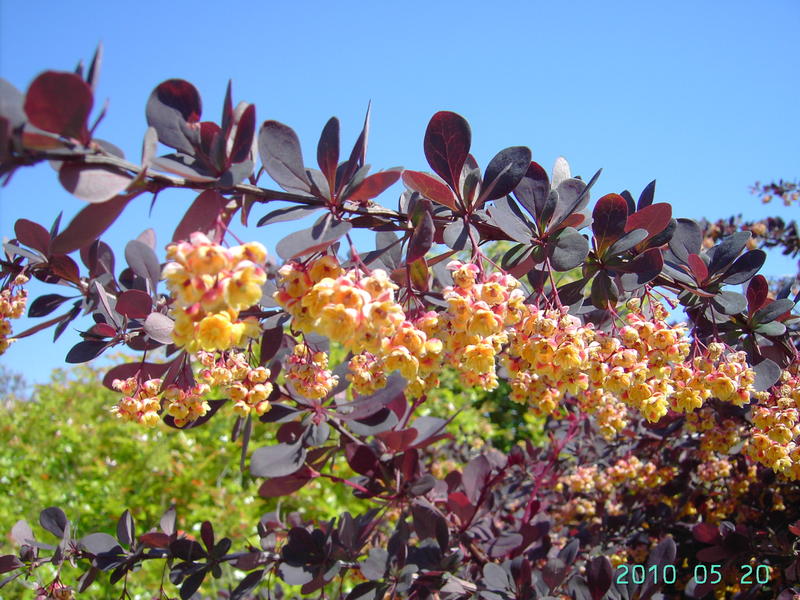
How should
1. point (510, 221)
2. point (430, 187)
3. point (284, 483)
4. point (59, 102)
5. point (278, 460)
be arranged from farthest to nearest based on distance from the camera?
point (284, 483), point (278, 460), point (510, 221), point (430, 187), point (59, 102)

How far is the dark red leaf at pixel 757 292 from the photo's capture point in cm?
159

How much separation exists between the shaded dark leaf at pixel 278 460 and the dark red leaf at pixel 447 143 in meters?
1.28

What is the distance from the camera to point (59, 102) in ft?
2.96

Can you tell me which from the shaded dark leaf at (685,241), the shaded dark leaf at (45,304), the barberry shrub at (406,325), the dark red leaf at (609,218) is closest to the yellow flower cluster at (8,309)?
the barberry shrub at (406,325)

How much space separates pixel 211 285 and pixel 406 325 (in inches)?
17.1

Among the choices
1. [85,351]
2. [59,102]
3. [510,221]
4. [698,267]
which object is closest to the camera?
[59,102]

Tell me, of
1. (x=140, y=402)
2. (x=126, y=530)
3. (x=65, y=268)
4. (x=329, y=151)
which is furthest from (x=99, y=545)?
(x=329, y=151)

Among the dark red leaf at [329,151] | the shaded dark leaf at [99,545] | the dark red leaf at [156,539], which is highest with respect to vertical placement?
the dark red leaf at [329,151]

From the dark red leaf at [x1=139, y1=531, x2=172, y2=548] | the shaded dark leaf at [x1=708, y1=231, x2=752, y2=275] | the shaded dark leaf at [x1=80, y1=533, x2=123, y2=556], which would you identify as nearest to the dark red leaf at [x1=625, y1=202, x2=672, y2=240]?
the shaded dark leaf at [x1=708, y1=231, x2=752, y2=275]

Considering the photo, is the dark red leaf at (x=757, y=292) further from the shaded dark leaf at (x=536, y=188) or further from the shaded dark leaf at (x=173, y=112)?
the shaded dark leaf at (x=173, y=112)

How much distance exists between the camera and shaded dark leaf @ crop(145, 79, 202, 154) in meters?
1.14

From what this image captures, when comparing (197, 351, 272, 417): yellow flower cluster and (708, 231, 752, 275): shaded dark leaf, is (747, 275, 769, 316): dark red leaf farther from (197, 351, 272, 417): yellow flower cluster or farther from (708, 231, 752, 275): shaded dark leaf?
(197, 351, 272, 417): yellow flower cluster

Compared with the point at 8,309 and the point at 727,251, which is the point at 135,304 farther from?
the point at 727,251

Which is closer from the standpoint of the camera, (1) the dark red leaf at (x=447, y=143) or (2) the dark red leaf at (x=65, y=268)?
(1) the dark red leaf at (x=447, y=143)
